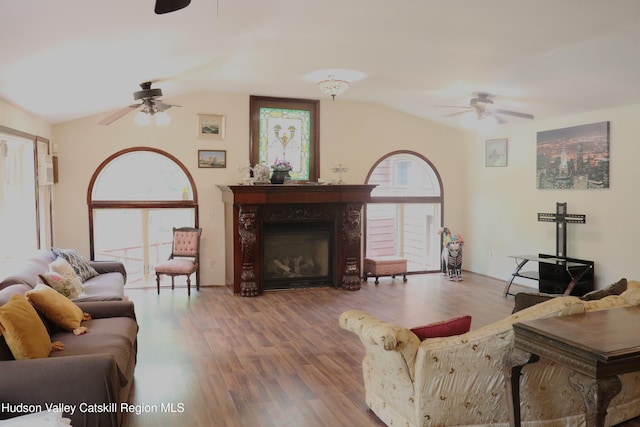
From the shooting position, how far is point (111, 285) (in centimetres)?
525

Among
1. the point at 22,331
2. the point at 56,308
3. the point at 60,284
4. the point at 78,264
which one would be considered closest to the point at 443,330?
the point at 22,331

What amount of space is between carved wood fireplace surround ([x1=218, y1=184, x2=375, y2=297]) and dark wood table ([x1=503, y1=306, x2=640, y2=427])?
482 cm

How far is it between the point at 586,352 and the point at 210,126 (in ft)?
20.7

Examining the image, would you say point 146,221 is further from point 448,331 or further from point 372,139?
point 448,331

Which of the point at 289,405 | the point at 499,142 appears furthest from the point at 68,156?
the point at 499,142

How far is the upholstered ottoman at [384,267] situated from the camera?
8.05 metres

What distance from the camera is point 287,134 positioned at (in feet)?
26.0

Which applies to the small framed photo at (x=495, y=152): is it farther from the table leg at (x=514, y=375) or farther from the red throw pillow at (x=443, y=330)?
the table leg at (x=514, y=375)

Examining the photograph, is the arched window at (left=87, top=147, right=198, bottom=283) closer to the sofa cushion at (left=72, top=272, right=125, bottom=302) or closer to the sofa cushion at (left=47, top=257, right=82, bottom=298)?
the sofa cushion at (left=72, top=272, right=125, bottom=302)

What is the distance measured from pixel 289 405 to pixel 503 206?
5.76 meters

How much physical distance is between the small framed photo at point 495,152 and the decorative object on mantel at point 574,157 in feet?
2.33

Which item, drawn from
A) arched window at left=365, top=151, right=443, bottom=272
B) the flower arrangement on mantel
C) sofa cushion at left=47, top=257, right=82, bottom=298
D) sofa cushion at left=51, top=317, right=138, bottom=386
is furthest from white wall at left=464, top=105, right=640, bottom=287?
sofa cushion at left=47, top=257, right=82, bottom=298

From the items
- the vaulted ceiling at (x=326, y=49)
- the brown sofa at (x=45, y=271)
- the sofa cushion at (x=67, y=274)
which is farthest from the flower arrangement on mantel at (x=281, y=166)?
the sofa cushion at (x=67, y=274)

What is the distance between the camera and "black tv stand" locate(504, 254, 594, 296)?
21.1 ft
